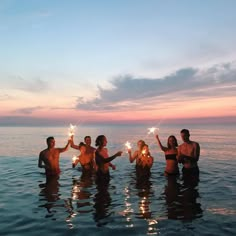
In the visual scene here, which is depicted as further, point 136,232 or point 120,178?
→ point 120,178

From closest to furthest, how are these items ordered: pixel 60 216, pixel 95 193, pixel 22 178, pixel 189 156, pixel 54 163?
pixel 60 216 → pixel 95 193 → pixel 189 156 → pixel 54 163 → pixel 22 178

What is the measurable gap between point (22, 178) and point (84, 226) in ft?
34.0

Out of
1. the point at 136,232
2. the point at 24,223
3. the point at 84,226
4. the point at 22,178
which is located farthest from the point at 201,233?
the point at 22,178

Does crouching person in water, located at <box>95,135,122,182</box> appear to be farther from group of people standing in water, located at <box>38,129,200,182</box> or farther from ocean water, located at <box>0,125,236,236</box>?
ocean water, located at <box>0,125,236,236</box>

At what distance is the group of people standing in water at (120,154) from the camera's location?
14.0m

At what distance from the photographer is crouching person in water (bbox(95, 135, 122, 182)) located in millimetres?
13656

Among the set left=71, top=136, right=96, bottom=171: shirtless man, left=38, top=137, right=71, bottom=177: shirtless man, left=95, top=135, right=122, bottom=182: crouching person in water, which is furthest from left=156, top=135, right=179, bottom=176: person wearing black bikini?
left=38, top=137, right=71, bottom=177: shirtless man

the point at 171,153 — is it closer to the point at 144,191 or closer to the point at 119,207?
the point at 144,191

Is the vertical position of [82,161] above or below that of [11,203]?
above

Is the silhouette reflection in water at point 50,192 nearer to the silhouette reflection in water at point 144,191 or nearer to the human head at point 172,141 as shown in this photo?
the silhouette reflection in water at point 144,191

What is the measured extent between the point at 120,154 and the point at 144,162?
152 inches

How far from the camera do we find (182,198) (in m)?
12.3

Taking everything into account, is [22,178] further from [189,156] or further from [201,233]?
[201,233]

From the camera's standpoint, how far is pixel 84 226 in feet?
29.5
